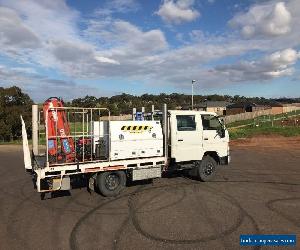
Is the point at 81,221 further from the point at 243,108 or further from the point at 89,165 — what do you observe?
the point at 243,108

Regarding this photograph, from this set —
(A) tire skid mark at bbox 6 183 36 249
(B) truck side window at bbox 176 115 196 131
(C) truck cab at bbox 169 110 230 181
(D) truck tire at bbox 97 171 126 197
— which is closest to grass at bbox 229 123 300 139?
(C) truck cab at bbox 169 110 230 181

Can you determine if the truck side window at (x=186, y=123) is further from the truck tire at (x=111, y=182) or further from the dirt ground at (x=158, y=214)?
the truck tire at (x=111, y=182)

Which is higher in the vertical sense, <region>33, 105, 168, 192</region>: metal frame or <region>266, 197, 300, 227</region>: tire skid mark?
<region>33, 105, 168, 192</region>: metal frame

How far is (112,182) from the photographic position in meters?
12.5

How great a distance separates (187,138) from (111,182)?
354 centimetres

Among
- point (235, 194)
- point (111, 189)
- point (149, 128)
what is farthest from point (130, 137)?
point (235, 194)

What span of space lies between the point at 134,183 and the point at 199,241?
6583 mm

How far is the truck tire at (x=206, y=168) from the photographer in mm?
14383

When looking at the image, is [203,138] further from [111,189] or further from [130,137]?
[111,189]

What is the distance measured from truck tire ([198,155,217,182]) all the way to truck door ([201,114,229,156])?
1.50ft

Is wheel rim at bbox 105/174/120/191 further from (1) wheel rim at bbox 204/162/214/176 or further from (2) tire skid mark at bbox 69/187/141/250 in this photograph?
(1) wheel rim at bbox 204/162/214/176

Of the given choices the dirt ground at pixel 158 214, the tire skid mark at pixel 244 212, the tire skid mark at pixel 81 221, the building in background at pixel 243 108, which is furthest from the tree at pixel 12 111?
the building in background at pixel 243 108

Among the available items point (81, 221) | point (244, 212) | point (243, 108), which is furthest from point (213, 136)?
point (243, 108)

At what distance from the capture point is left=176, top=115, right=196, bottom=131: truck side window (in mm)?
13777
